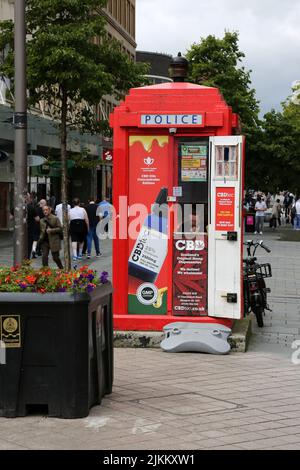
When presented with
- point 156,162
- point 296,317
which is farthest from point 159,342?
point 296,317

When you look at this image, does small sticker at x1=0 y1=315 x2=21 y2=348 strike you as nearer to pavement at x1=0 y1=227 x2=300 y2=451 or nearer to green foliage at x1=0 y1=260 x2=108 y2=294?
green foliage at x1=0 y1=260 x2=108 y2=294

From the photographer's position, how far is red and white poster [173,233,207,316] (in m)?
9.96

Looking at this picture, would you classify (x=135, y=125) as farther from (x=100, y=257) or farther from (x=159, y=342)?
(x=100, y=257)

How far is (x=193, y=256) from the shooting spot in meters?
9.98

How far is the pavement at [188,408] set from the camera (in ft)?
20.1

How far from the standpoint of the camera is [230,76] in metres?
40.3

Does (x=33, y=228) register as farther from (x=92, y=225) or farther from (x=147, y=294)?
(x=147, y=294)

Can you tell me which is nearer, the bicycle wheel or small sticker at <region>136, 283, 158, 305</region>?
small sticker at <region>136, 283, 158, 305</region>

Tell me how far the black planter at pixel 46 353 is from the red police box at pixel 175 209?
3.34m

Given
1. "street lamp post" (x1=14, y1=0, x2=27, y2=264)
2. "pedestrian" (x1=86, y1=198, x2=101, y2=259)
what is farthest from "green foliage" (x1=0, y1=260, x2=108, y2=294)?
"pedestrian" (x1=86, y1=198, x2=101, y2=259)

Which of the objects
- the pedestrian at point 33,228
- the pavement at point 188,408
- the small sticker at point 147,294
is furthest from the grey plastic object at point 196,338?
the pedestrian at point 33,228

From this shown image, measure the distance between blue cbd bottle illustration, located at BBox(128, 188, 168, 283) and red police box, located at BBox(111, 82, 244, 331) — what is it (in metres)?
0.01

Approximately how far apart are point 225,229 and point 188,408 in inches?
120

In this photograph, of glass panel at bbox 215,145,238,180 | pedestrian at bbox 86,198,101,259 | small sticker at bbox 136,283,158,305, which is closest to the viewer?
glass panel at bbox 215,145,238,180
